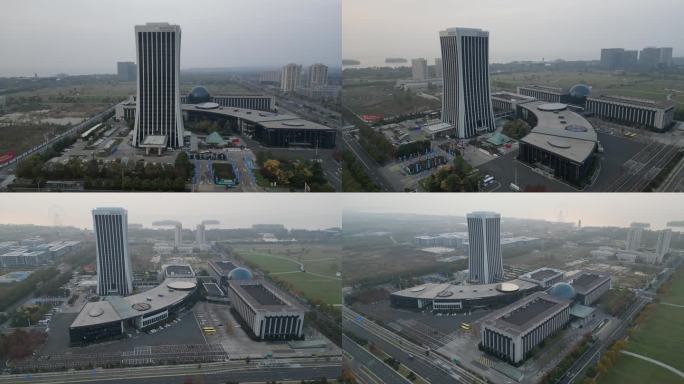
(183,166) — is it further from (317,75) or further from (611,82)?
(611,82)

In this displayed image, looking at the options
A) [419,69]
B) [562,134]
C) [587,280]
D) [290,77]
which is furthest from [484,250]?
[290,77]

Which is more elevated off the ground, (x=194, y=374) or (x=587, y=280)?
(x=587, y=280)

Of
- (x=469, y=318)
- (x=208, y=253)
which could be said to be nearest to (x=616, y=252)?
(x=469, y=318)

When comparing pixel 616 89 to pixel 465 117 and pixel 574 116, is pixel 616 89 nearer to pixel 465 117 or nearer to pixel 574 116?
pixel 574 116

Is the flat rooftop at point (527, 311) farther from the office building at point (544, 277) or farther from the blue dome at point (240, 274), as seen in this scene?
the blue dome at point (240, 274)

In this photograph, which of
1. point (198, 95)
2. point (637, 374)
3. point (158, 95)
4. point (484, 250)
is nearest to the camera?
point (637, 374)

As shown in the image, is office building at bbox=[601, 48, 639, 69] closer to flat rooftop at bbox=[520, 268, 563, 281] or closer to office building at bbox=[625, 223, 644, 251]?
office building at bbox=[625, 223, 644, 251]
